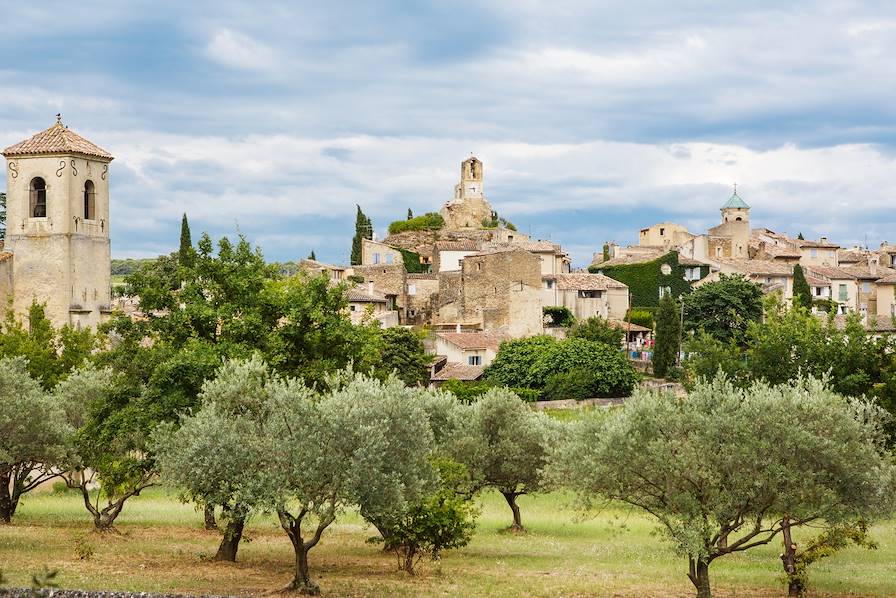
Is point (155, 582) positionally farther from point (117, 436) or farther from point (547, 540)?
point (547, 540)

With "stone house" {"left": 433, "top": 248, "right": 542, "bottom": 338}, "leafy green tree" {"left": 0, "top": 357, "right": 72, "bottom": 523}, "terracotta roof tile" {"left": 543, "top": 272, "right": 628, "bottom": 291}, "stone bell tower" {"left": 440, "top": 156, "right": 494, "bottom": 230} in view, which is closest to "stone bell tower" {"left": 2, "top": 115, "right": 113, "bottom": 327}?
"leafy green tree" {"left": 0, "top": 357, "right": 72, "bottom": 523}

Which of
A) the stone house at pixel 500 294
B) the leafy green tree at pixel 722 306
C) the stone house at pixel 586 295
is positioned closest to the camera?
the leafy green tree at pixel 722 306

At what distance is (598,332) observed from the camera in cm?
9219

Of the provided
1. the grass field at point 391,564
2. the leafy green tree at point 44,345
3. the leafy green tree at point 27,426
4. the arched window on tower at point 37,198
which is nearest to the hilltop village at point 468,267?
the arched window on tower at point 37,198

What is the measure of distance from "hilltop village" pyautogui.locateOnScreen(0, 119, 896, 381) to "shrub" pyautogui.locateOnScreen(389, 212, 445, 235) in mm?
171

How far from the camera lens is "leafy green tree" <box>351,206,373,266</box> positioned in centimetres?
Result: 12212

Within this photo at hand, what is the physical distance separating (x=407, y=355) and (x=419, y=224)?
50.3 meters

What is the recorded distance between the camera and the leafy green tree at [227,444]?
26.5m

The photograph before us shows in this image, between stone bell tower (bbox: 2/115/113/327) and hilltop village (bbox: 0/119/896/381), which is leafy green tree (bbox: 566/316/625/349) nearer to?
hilltop village (bbox: 0/119/896/381)

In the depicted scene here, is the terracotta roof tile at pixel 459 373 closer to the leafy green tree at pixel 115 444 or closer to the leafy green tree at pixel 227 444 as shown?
the leafy green tree at pixel 115 444

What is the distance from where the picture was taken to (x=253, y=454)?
26500 mm

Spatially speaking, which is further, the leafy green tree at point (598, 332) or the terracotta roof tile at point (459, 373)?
the leafy green tree at point (598, 332)

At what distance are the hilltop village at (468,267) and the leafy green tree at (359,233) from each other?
27 cm

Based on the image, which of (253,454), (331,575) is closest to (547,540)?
(331,575)
